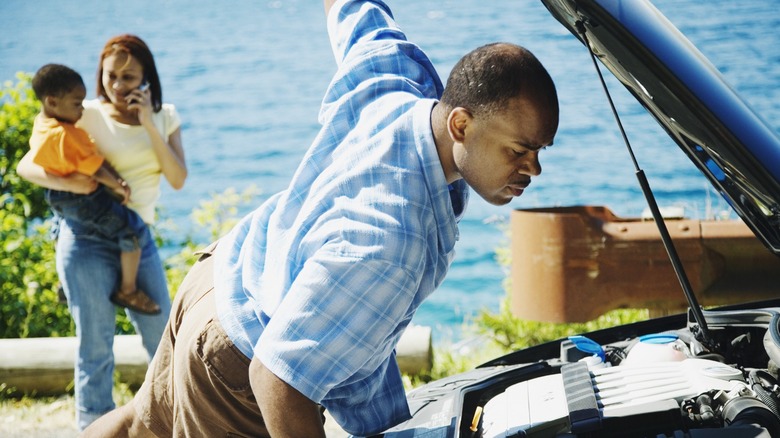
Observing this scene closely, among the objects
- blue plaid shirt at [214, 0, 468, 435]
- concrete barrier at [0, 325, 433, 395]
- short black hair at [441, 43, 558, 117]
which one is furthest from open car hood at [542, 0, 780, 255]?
concrete barrier at [0, 325, 433, 395]

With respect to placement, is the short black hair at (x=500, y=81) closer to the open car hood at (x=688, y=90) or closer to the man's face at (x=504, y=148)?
the man's face at (x=504, y=148)

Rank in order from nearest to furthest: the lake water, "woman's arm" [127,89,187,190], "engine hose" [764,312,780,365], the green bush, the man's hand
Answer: "engine hose" [764,312,780,365], the man's hand, "woman's arm" [127,89,187,190], the green bush, the lake water

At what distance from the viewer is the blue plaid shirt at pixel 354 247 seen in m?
1.70

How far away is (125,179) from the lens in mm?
4164

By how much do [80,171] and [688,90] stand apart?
295cm

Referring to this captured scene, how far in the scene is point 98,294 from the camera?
4031 mm

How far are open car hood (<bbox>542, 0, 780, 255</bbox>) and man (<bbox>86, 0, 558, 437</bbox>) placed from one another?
18 centimetres

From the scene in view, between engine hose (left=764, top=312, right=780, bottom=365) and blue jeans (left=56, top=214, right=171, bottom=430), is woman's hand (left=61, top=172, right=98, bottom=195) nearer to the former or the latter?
blue jeans (left=56, top=214, right=171, bottom=430)

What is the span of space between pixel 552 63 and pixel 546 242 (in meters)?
9.58

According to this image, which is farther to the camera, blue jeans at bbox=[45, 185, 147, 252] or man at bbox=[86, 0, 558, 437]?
blue jeans at bbox=[45, 185, 147, 252]

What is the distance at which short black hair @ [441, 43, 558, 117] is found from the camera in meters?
1.75

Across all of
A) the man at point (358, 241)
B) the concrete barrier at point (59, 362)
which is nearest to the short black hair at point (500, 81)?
the man at point (358, 241)

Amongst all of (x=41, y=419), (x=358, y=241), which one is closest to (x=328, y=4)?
(x=358, y=241)

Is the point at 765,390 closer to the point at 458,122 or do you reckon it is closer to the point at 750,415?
the point at 750,415
